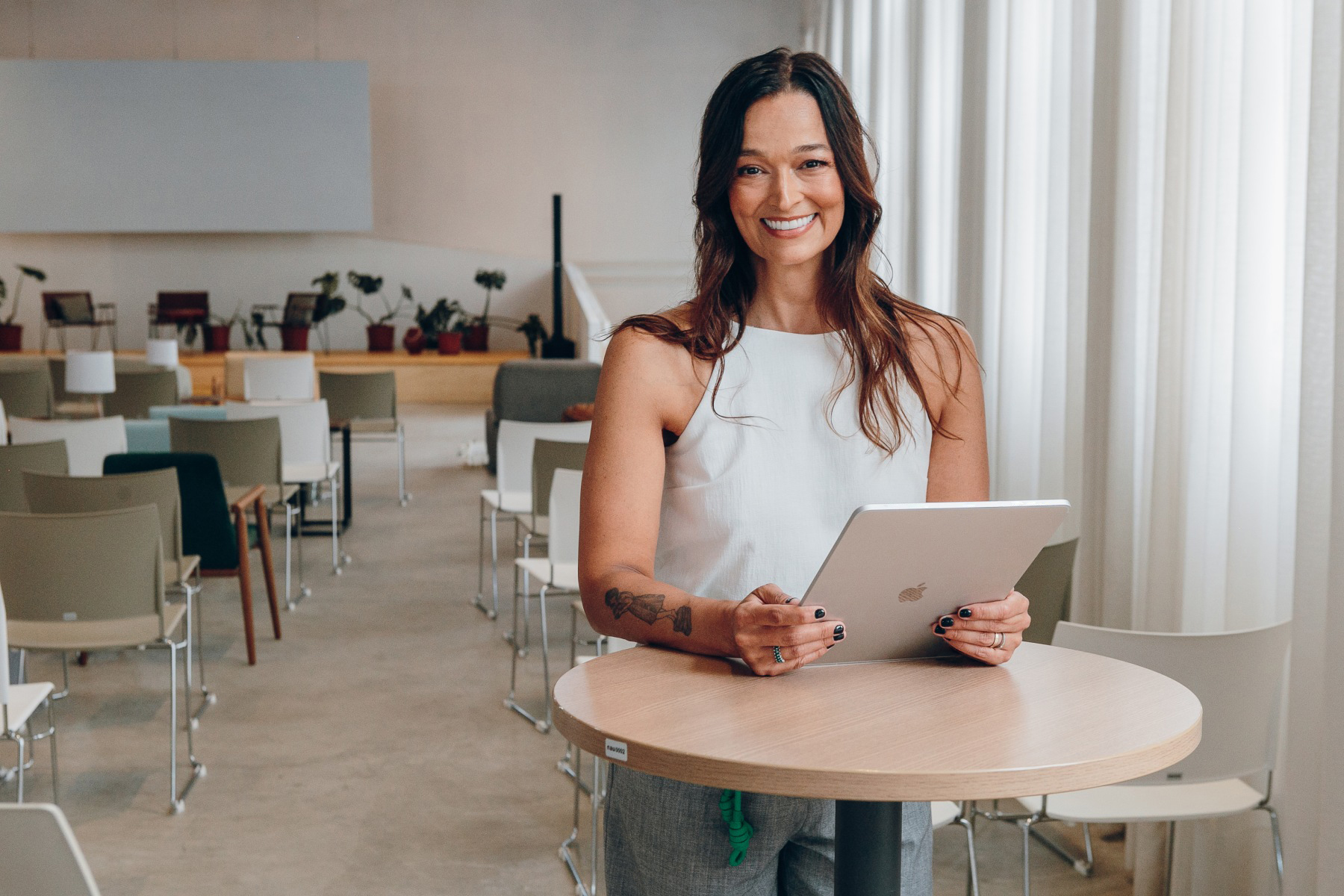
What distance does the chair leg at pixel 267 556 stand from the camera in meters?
4.75

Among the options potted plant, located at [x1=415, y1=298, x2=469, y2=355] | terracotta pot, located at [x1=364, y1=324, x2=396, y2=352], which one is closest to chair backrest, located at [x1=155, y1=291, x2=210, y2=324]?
terracotta pot, located at [x1=364, y1=324, x2=396, y2=352]

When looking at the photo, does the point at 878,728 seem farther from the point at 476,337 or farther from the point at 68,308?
the point at 68,308

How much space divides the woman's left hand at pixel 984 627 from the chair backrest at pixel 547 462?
3.55 meters

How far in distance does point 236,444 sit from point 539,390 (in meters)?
3.08

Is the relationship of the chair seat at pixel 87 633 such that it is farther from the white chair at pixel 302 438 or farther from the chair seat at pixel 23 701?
the white chair at pixel 302 438

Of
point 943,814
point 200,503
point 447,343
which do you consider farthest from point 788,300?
point 447,343

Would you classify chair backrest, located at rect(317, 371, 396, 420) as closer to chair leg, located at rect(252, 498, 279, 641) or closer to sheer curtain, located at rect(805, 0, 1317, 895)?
chair leg, located at rect(252, 498, 279, 641)

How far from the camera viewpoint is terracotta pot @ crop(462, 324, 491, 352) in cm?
1508

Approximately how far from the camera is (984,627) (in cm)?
124

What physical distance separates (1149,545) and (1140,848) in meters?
0.74

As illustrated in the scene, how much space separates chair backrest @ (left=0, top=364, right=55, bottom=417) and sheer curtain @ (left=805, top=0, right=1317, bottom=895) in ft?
18.9

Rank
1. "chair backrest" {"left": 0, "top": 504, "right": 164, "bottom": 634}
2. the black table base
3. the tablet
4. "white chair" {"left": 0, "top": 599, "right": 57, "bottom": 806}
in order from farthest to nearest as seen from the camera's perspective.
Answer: "chair backrest" {"left": 0, "top": 504, "right": 164, "bottom": 634} → "white chair" {"left": 0, "top": 599, "right": 57, "bottom": 806} → the black table base → the tablet

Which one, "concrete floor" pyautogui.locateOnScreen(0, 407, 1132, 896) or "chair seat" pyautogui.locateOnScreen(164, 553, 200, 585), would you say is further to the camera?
"chair seat" pyautogui.locateOnScreen(164, 553, 200, 585)

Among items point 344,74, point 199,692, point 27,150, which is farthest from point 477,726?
point 27,150
